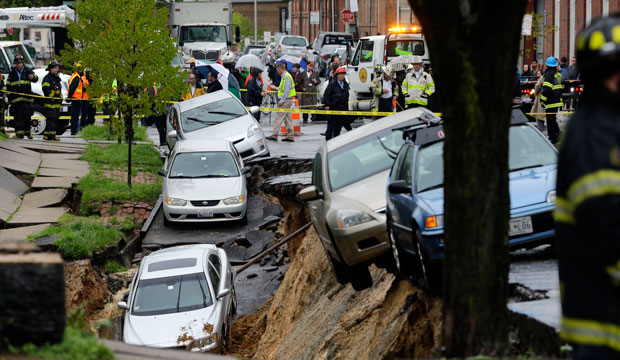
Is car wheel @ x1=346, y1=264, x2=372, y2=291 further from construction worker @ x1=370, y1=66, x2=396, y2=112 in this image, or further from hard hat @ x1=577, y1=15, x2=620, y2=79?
construction worker @ x1=370, y1=66, x2=396, y2=112

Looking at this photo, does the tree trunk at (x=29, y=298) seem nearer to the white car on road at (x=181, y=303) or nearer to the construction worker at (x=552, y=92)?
the white car on road at (x=181, y=303)

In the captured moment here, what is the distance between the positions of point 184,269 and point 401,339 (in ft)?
27.0

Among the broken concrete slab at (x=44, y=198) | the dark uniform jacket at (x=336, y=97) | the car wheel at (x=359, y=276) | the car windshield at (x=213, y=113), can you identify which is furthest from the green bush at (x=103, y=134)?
the car wheel at (x=359, y=276)

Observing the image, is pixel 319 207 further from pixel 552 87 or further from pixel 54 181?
pixel 54 181

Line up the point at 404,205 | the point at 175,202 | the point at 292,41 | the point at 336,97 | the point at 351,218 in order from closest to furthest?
the point at 404,205 → the point at 351,218 → the point at 175,202 → the point at 336,97 → the point at 292,41

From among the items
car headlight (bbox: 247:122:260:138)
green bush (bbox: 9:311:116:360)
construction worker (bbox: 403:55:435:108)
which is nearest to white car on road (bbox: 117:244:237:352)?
construction worker (bbox: 403:55:435:108)

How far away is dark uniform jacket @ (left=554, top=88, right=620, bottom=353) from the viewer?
3561 millimetres

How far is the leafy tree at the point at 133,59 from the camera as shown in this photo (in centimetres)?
2312

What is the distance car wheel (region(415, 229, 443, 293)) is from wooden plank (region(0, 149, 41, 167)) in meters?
17.8

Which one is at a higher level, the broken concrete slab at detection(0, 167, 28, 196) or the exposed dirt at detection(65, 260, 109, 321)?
the broken concrete slab at detection(0, 167, 28, 196)

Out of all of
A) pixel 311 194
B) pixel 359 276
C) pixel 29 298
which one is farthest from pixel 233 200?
pixel 29 298

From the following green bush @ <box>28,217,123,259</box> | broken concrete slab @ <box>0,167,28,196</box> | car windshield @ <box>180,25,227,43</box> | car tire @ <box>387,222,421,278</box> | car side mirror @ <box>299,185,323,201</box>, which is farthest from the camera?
car windshield @ <box>180,25,227,43</box>

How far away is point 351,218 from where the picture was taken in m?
10.3

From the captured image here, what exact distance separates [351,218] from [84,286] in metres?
8.92
